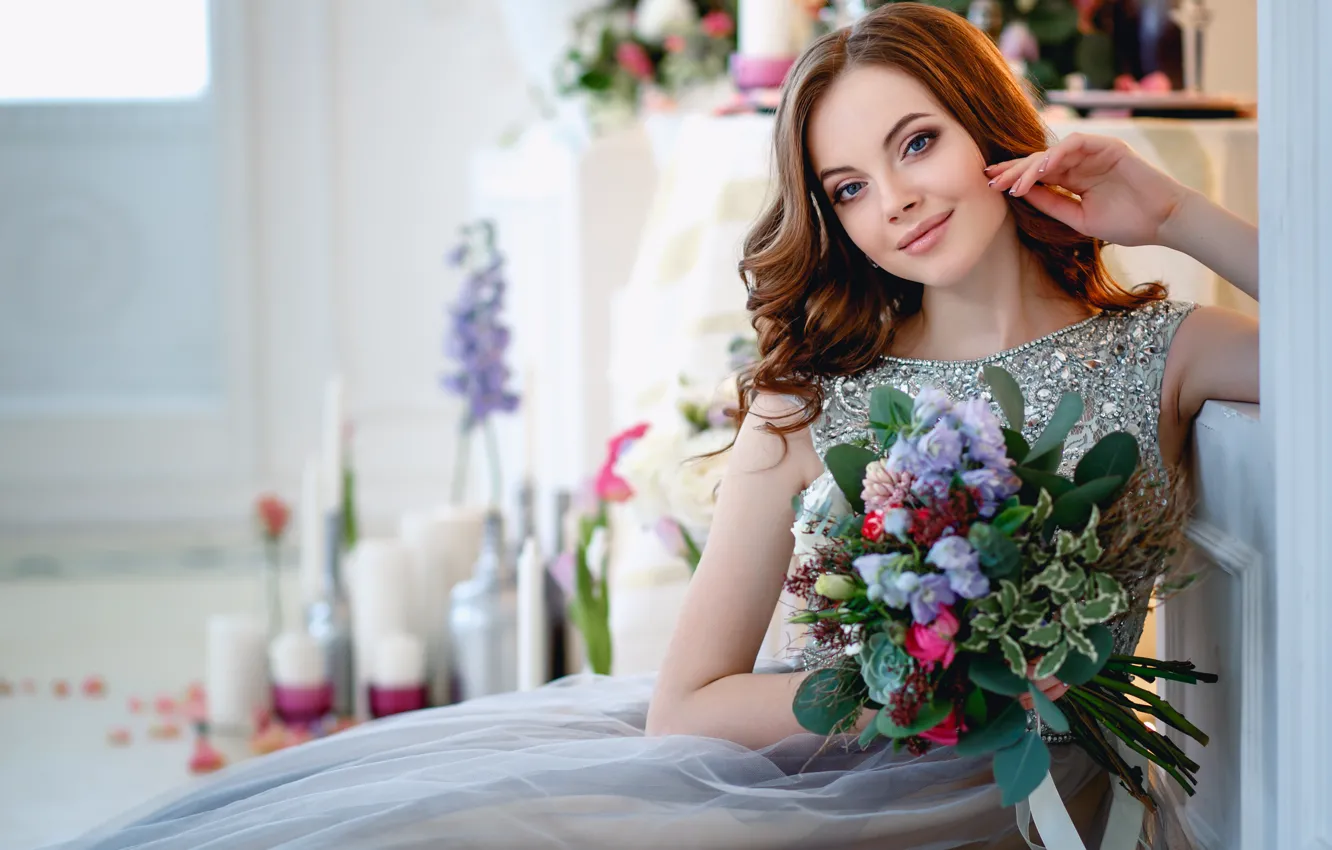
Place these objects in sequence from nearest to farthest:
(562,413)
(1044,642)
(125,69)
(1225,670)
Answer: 1. (1044,642)
2. (1225,670)
3. (562,413)
4. (125,69)

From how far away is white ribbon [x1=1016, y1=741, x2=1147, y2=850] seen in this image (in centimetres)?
98

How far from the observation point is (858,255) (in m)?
1.35

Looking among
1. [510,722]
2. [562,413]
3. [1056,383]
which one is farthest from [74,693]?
[1056,383]

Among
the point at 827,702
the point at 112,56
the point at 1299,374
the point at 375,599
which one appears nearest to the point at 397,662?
the point at 375,599

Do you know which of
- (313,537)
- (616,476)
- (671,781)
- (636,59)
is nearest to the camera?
(671,781)

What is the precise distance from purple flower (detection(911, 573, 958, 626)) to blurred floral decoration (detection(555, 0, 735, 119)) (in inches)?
77.7

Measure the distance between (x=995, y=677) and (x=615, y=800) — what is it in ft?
1.08

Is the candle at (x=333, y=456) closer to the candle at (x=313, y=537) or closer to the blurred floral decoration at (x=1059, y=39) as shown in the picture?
the candle at (x=313, y=537)

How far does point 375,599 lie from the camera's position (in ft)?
8.20

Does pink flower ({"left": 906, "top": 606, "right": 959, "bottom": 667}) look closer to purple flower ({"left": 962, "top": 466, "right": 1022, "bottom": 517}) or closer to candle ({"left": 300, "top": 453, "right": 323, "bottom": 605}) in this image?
purple flower ({"left": 962, "top": 466, "right": 1022, "bottom": 517})

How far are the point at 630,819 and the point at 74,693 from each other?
7.17 feet

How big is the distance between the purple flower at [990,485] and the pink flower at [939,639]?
7cm

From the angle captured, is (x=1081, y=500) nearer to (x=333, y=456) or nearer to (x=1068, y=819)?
(x=1068, y=819)

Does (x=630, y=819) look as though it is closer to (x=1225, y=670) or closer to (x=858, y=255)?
(x=1225, y=670)
